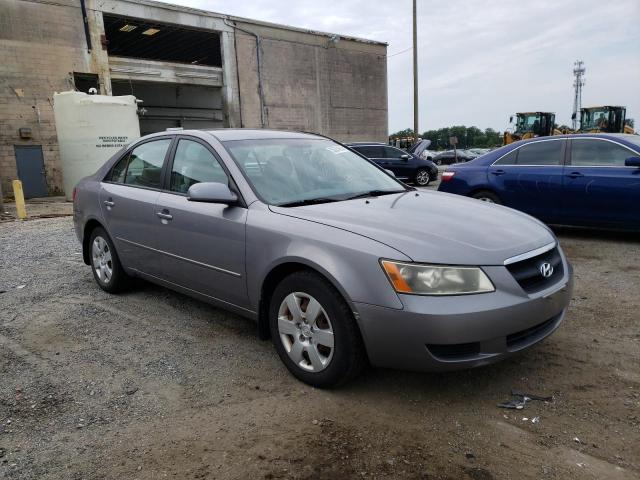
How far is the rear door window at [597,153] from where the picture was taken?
6.56 meters

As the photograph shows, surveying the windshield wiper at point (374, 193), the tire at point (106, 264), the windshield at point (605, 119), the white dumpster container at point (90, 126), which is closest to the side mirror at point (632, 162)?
the windshield wiper at point (374, 193)

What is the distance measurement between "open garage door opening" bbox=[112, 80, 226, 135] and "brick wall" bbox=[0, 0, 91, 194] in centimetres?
953

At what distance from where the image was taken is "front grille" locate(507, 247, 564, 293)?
2734mm

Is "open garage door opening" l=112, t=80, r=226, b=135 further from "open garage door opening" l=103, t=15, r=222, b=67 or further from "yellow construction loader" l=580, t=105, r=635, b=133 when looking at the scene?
"yellow construction loader" l=580, t=105, r=635, b=133

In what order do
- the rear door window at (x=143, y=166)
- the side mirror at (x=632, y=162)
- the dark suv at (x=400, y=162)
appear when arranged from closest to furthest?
1. the rear door window at (x=143, y=166)
2. the side mirror at (x=632, y=162)
3. the dark suv at (x=400, y=162)

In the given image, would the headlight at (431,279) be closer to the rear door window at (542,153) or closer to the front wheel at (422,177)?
the rear door window at (542,153)

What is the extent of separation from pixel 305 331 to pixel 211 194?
3.57 feet

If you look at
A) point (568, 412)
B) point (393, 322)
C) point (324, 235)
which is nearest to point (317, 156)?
point (324, 235)

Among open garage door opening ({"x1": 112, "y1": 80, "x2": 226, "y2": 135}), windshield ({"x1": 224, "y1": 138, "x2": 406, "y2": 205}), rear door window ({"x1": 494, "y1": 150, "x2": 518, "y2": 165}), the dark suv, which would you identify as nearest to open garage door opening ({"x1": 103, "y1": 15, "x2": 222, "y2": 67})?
open garage door opening ({"x1": 112, "y1": 80, "x2": 226, "y2": 135})

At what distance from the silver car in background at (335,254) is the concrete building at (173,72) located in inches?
550

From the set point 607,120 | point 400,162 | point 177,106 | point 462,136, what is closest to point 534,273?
point 400,162

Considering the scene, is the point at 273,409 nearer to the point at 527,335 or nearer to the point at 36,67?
the point at 527,335

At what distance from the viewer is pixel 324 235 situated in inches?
113

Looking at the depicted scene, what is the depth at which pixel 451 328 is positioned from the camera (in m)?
2.50
